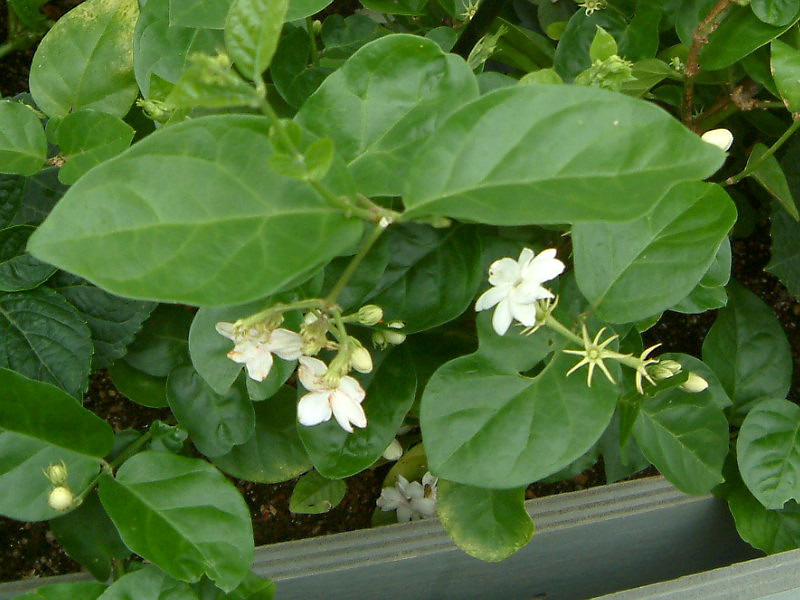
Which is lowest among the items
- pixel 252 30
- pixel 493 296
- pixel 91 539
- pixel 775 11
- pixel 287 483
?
pixel 287 483

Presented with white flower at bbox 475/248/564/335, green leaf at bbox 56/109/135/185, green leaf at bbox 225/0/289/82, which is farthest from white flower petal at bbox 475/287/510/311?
green leaf at bbox 56/109/135/185

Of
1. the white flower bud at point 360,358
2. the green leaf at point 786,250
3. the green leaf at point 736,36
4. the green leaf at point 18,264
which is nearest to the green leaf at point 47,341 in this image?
the green leaf at point 18,264

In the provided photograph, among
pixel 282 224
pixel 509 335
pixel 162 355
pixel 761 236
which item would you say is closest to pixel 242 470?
pixel 162 355

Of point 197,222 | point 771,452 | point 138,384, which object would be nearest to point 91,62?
point 138,384

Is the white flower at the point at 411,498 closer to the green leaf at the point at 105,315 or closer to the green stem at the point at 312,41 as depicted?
the green leaf at the point at 105,315

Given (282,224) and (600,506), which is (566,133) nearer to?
(282,224)

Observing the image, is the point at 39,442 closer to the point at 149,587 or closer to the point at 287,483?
the point at 149,587
